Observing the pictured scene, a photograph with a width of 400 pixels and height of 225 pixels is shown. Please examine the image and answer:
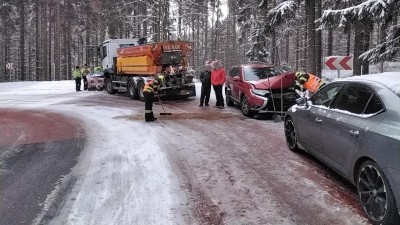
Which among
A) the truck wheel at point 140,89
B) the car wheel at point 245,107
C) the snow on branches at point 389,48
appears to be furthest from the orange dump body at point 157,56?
the snow on branches at point 389,48

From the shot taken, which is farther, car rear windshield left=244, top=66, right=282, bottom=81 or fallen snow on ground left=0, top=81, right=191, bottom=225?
car rear windshield left=244, top=66, right=282, bottom=81

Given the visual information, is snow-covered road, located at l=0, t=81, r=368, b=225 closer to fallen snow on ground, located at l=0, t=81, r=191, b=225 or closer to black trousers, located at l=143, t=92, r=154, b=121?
fallen snow on ground, located at l=0, t=81, r=191, b=225

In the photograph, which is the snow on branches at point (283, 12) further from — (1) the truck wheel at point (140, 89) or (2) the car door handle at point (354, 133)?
(2) the car door handle at point (354, 133)

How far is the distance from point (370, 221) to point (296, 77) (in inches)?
309

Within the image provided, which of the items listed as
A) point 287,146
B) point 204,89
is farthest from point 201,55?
point 287,146

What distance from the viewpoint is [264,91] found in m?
11.9

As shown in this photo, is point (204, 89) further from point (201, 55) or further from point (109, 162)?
point (201, 55)

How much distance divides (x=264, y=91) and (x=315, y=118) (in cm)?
580

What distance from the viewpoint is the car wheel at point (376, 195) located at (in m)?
4.00

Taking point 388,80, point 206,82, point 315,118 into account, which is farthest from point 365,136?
point 206,82

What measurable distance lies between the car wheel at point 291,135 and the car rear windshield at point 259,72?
16.5ft

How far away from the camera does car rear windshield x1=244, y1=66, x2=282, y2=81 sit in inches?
503

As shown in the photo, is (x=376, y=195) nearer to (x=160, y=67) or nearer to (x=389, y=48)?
(x=389, y=48)

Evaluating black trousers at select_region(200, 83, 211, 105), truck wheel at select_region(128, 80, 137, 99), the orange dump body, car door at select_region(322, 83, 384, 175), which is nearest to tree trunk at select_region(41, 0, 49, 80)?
truck wheel at select_region(128, 80, 137, 99)
